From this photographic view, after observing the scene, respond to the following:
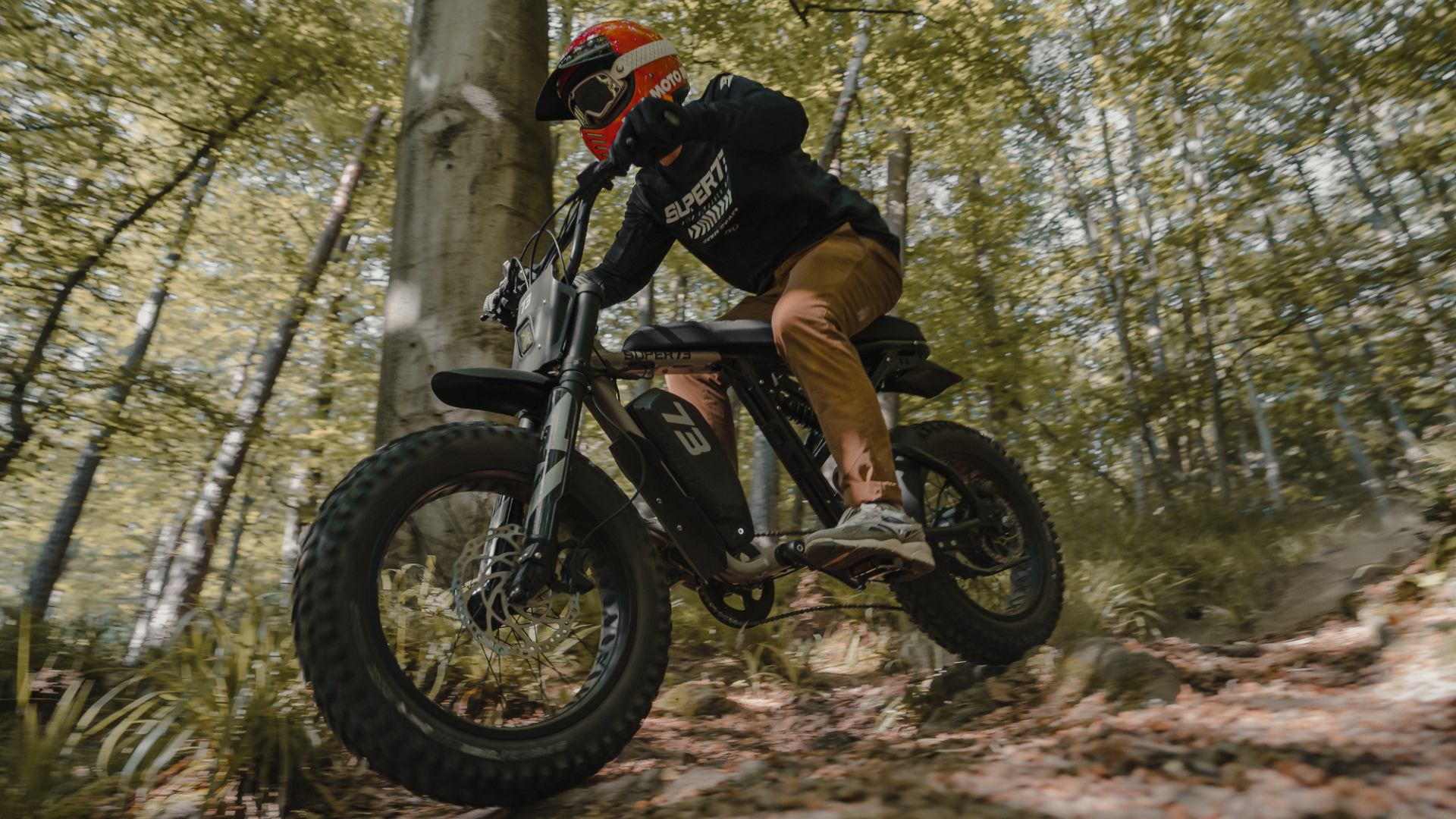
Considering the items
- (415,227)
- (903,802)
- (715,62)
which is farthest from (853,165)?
(903,802)

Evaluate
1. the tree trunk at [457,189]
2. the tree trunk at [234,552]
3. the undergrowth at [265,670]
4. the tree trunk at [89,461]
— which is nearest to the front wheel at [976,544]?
the undergrowth at [265,670]

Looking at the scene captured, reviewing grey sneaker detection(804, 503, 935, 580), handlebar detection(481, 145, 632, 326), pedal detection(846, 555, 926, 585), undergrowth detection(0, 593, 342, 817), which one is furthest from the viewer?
pedal detection(846, 555, 926, 585)

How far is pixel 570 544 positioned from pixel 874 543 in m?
0.90

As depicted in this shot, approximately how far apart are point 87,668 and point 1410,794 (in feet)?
14.1

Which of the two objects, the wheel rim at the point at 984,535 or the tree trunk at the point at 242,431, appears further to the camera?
the tree trunk at the point at 242,431

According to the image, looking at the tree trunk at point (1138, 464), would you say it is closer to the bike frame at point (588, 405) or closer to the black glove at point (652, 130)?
the bike frame at point (588, 405)

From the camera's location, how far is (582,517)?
6.95 ft

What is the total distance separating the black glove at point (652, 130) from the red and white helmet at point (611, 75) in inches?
14.1

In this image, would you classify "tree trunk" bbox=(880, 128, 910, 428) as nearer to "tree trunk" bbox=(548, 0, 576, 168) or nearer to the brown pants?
"tree trunk" bbox=(548, 0, 576, 168)

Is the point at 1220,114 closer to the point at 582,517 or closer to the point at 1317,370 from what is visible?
the point at 1317,370

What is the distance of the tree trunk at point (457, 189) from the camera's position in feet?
10.4

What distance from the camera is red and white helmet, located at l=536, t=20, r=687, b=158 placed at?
98.2 inches

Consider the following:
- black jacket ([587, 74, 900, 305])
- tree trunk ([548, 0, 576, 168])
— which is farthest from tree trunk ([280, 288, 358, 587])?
black jacket ([587, 74, 900, 305])

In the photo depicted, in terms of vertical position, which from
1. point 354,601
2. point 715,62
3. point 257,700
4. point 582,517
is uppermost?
point 715,62
